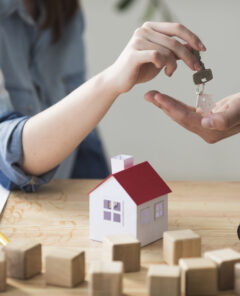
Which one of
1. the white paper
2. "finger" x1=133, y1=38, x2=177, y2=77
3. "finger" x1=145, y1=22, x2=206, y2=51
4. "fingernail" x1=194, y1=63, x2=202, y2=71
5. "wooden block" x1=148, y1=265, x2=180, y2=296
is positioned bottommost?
"wooden block" x1=148, y1=265, x2=180, y2=296

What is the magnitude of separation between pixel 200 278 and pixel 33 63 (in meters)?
1.02

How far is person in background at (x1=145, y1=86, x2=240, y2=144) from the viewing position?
0.92 metres

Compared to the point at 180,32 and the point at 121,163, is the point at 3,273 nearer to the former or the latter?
the point at 121,163

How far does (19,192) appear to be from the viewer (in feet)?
3.57

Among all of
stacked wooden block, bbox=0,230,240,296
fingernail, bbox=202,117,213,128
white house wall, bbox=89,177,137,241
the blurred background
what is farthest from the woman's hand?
the blurred background

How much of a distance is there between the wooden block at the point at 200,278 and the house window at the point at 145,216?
18 cm

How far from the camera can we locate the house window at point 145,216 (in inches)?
32.3

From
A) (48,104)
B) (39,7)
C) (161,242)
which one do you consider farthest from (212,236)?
(39,7)

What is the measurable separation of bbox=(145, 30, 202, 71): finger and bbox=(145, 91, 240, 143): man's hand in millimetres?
77

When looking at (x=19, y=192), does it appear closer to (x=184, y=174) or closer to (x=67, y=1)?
(x=67, y=1)

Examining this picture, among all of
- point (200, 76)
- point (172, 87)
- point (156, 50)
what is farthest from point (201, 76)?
point (172, 87)

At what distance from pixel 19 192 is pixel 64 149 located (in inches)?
5.6

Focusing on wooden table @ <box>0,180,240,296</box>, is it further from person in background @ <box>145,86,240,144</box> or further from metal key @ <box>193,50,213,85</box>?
metal key @ <box>193,50,213,85</box>

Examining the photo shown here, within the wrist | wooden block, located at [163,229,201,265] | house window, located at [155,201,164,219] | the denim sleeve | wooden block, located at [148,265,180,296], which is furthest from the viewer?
the denim sleeve
